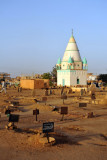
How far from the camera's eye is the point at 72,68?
44844 millimetres

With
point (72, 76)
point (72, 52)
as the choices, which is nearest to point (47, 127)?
point (72, 76)

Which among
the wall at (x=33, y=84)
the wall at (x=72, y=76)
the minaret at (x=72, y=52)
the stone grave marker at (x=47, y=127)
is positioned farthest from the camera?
the minaret at (x=72, y=52)

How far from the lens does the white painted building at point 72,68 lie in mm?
44688

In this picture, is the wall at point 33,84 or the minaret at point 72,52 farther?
the minaret at point 72,52

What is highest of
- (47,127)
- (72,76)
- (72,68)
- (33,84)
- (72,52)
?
(72,52)

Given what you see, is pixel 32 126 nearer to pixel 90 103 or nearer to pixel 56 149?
pixel 56 149

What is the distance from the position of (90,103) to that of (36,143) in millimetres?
13632

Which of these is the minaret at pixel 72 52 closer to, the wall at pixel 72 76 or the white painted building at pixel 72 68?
the white painted building at pixel 72 68

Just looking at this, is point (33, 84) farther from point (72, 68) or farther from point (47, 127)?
point (47, 127)

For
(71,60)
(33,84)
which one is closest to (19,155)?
(33,84)

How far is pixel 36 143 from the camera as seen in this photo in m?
8.03

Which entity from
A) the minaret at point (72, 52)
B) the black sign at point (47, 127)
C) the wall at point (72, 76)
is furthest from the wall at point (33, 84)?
the black sign at point (47, 127)

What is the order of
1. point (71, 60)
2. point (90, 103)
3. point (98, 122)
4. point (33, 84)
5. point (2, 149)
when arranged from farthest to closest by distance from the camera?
1. point (71, 60)
2. point (33, 84)
3. point (90, 103)
4. point (98, 122)
5. point (2, 149)

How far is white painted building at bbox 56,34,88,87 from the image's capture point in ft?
147
